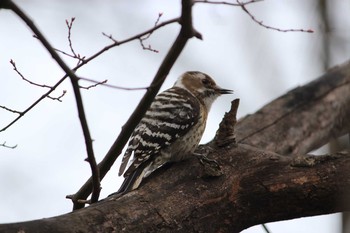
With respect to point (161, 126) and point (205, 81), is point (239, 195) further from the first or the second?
point (205, 81)

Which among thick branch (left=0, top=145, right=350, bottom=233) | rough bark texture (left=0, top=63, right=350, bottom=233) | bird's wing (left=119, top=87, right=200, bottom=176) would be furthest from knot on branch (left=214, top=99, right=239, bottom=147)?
bird's wing (left=119, top=87, right=200, bottom=176)

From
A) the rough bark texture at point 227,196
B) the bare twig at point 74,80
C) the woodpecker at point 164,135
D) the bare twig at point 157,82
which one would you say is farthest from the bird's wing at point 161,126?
the bare twig at point 74,80

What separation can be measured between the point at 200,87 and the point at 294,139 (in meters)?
1.07

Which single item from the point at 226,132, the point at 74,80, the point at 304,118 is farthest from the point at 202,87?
the point at 74,80

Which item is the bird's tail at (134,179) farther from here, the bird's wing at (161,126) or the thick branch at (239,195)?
the thick branch at (239,195)

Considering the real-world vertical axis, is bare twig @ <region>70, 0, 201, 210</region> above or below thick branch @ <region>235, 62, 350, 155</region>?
below

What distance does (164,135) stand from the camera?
539 cm

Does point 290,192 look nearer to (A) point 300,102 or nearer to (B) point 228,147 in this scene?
(B) point 228,147

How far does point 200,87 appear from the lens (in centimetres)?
658

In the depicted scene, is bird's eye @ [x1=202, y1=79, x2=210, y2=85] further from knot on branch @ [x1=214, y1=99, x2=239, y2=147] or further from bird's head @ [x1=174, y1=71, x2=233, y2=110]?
knot on branch @ [x1=214, y1=99, x2=239, y2=147]

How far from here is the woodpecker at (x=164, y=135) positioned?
5062 mm

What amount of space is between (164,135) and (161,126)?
93mm

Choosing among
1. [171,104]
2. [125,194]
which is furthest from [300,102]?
[125,194]

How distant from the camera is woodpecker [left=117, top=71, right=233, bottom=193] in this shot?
5062 millimetres
